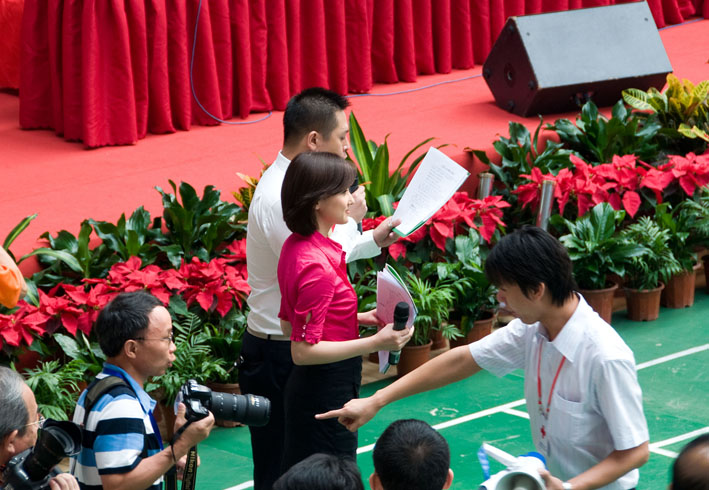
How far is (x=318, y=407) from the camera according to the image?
2908 mm

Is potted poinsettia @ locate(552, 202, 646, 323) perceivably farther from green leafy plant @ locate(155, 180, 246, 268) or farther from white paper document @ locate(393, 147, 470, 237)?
white paper document @ locate(393, 147, 470, 237)

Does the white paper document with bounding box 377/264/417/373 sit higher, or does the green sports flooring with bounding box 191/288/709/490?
the white paper document with bounding box 377/264/417/373

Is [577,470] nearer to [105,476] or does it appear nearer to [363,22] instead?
[105,476]

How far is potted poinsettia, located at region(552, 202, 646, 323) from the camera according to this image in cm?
525

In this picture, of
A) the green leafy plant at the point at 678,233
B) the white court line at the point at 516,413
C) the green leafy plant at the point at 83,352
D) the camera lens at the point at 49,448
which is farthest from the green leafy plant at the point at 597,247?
the camera lens at the point at 49,448

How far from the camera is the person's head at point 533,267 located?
87.9 inches

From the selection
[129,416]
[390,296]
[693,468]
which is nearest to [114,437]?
[129,416]

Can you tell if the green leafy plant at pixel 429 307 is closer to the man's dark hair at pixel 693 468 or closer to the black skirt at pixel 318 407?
the black skirt at pixel 318 407

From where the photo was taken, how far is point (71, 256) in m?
4.59

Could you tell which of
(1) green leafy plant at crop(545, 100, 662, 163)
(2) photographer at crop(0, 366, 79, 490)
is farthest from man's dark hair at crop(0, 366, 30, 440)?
(1) green leafy plant at crop(545, 100, 662, 163)

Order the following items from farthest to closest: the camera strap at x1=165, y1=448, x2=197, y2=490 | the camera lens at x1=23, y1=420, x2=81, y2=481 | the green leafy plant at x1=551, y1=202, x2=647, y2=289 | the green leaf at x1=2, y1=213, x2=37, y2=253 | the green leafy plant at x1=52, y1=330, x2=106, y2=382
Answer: the green leafy plant at x1=551, y1=202, x2=647, y2=289, the green leaf at x1=2, y1=213, x2=37, y2=253, the green leafy plant at x1=52, y1=330, x2=106, y2=382, the camera strap at x1=165, y1=448, x2=197, y2=490, the camera lens at x1=23, y1=420, x2=81, y2=481

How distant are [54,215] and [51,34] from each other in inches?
65.4

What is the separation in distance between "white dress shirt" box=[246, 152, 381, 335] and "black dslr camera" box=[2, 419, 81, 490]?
99 cm

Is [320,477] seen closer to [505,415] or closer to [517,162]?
[505,415]
